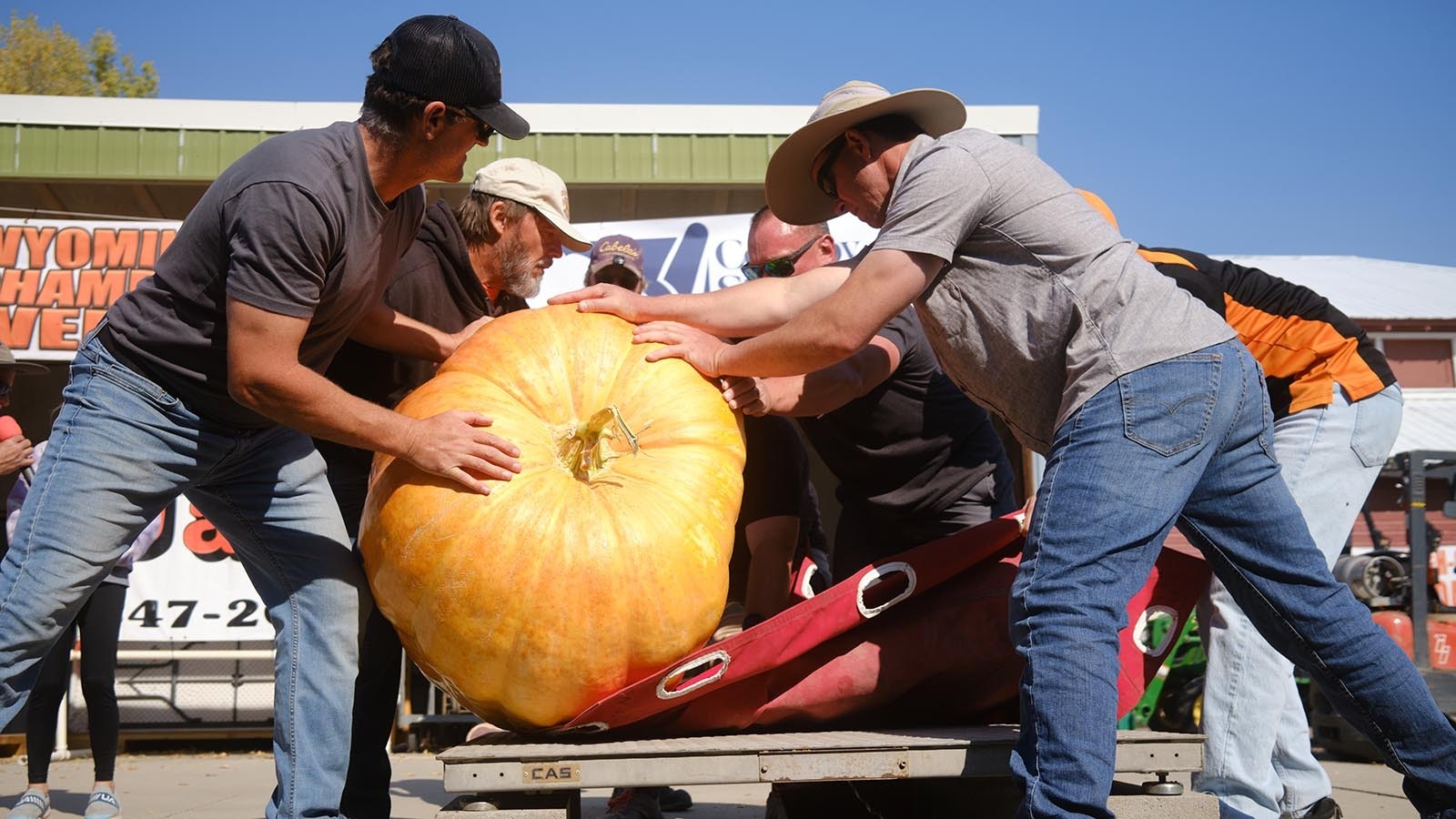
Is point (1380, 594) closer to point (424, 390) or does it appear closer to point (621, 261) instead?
point (621, 261)

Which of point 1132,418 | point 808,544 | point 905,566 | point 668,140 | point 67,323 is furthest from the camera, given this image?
point 668,140

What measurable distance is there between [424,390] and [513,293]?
1.37 m

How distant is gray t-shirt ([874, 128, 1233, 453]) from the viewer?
8.08 feet

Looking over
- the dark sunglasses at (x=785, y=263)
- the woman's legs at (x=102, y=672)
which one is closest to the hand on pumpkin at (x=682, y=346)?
the dark sunglasses at (x=785, y=263)

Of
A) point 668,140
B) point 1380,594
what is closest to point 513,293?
point 668,140

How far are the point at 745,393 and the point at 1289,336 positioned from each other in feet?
6.02

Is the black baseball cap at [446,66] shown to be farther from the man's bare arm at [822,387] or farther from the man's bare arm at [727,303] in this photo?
the man's bare arm at [822,387]

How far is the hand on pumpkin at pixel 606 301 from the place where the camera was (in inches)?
119

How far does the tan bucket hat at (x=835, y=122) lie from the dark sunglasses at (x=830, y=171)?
24 mm

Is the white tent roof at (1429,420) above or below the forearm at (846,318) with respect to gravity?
below

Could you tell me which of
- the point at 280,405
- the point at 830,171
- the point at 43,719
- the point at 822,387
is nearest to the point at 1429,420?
the point at 822,387

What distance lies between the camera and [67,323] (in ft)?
23.8

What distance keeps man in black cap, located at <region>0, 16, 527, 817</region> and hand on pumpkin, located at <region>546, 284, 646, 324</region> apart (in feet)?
1.52

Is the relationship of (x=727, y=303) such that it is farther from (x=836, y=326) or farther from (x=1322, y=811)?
(x=1322, y=811)
